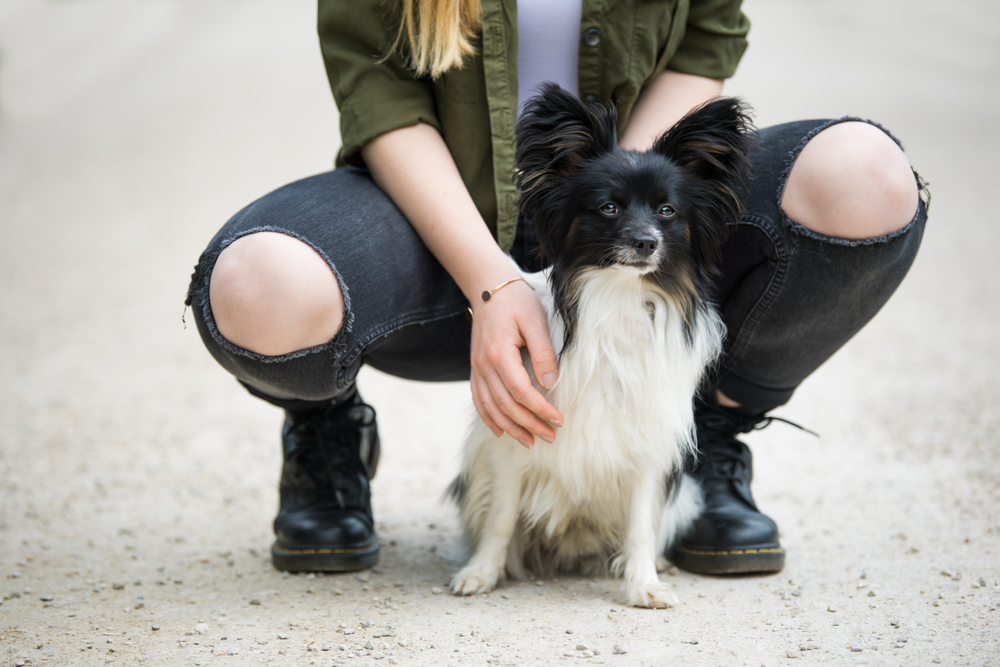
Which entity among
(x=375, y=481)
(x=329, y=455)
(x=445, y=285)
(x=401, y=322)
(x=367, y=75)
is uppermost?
(x=367, y=75)

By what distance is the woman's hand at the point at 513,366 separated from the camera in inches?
72.0

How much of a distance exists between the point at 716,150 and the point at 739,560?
1064 millimetres

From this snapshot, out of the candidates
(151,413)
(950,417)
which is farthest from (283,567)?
(950,417)

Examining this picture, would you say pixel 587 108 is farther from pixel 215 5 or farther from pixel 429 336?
pixel 215 5

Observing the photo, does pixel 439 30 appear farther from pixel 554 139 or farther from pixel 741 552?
pixel 741 552

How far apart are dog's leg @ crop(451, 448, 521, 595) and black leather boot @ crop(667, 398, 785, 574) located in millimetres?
501

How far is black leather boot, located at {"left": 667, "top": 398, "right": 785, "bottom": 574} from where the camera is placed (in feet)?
7.13

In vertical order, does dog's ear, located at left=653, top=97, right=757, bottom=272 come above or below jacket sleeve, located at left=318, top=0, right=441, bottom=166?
below

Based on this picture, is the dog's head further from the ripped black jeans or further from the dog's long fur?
the ripped black jeans

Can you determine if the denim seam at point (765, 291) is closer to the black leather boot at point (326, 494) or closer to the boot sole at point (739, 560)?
the boot sole at point (739, 560)

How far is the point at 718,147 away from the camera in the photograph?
1835 mm

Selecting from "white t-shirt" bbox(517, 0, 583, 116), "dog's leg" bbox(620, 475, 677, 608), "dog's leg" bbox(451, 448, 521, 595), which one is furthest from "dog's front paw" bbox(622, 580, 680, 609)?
"white t-shirt" bbox(517, 0, 583, 116)

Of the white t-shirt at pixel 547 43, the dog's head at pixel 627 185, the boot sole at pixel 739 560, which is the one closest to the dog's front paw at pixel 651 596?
the boot sole at pixel 739 560

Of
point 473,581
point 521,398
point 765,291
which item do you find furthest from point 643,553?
point 765,291
